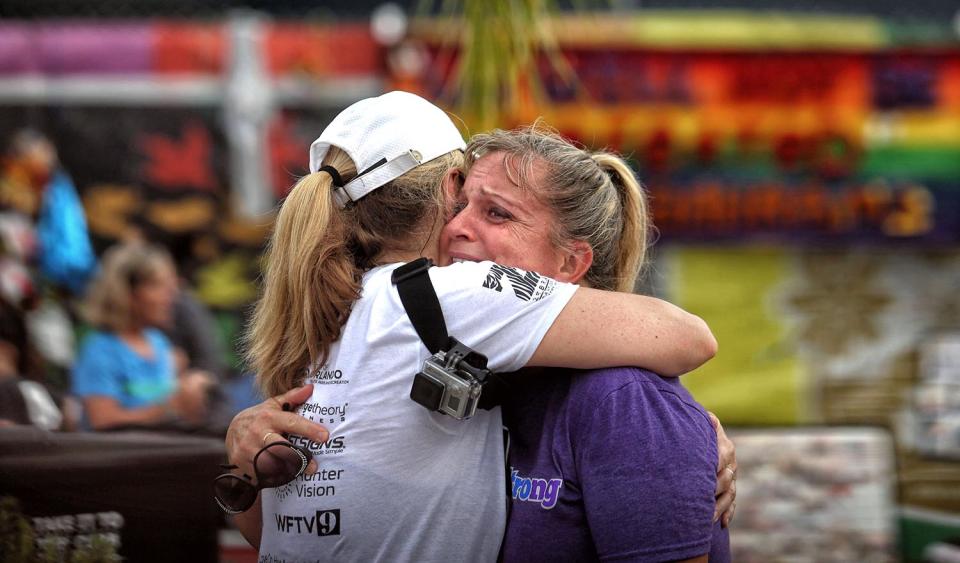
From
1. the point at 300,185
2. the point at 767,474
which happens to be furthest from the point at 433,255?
the point at 767,474

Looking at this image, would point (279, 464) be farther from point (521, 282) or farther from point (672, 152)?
point (672, 152)

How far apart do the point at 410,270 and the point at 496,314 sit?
0.65ft

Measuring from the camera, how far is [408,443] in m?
2.12

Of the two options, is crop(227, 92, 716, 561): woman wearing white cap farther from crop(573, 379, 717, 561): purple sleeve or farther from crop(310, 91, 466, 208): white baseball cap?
crop(573, 379, 717, 561): purple sleeve

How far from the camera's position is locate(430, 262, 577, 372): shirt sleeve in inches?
82.1

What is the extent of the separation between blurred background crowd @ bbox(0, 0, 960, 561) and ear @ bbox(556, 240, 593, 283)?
4.64 meters

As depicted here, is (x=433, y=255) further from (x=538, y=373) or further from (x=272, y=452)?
(x=272, y=452)

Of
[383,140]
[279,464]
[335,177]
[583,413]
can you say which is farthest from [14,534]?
[583,413]

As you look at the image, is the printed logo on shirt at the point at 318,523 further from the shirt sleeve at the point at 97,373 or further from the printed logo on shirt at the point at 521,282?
the shirt sleeve at the point at 97,373

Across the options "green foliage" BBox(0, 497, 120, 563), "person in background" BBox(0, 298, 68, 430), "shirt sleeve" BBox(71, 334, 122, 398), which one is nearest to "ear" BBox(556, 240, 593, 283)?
"green foliage" BBox(0, 497, 120, 563)

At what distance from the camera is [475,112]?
4.27 meters

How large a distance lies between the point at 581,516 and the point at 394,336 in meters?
0.51

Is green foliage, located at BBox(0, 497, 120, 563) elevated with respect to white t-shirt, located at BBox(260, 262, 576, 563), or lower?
lower

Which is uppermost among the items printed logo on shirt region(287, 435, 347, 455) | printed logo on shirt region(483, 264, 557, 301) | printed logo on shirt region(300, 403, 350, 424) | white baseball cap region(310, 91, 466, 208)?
white baseball cap region(310, 91, 466, 208)
